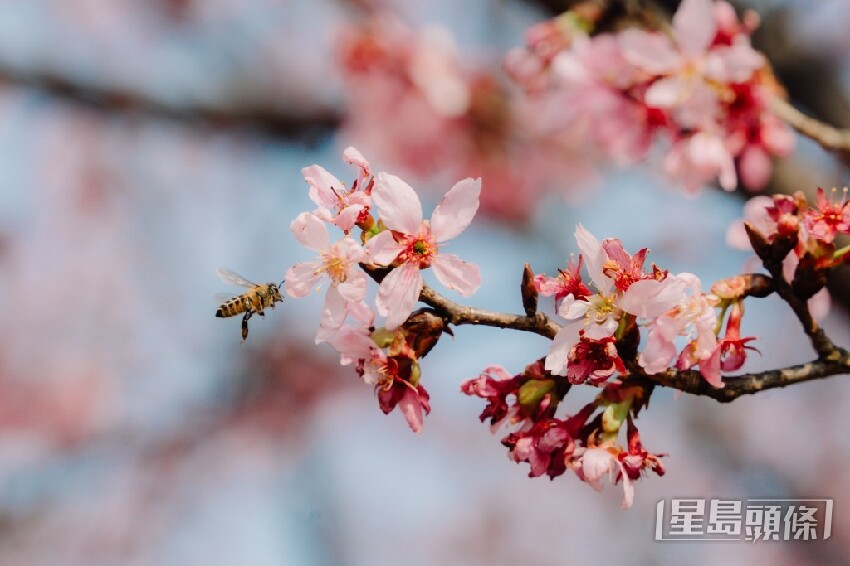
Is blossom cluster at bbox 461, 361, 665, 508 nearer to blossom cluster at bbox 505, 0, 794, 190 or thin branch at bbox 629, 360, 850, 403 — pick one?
thin branch at bbox 629, 360, 850, 403

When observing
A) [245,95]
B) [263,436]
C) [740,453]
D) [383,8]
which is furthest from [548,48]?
[263,436]

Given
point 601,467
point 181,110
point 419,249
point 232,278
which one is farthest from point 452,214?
point 181,110

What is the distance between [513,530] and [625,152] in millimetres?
4091

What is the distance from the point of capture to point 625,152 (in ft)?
4.06

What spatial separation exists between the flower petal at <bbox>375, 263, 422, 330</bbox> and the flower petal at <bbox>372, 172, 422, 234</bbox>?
4cm

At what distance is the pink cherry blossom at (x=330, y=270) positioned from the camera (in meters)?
0.63

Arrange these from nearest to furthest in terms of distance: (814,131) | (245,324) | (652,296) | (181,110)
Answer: (652,296) → (245,324) → (814,131) → (181,110)

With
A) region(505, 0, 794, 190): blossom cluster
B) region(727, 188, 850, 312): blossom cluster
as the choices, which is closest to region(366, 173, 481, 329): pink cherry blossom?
region(727, 188, 850, 312): blossom cluster

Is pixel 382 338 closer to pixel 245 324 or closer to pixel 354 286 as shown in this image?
pixel 354 286

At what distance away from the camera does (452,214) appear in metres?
0.67

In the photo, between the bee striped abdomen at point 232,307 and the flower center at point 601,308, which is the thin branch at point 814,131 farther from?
the bee striped abdomen at point 232,307

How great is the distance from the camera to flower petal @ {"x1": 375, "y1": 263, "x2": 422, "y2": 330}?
2.04ft

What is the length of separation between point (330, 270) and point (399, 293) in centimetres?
6

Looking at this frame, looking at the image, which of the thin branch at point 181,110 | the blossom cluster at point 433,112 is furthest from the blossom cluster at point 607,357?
the thin branch at point 181,110
